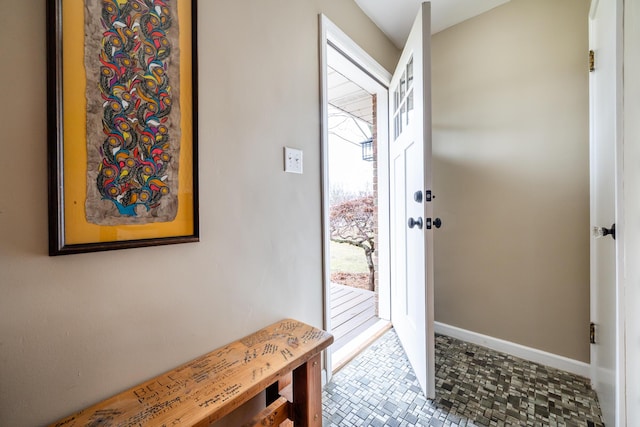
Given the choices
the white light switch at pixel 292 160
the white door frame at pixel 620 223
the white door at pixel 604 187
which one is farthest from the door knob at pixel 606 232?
the white light switch at pixel 292 160

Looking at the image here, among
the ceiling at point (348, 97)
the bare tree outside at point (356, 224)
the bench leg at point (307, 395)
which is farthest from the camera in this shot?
the bare tree outside at point (356, 224)

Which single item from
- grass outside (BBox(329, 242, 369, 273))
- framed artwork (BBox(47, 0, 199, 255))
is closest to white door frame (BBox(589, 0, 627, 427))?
framed artwork (BBox(47, 0, 199, 255))

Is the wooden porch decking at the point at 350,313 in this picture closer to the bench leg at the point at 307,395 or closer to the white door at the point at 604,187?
the bench leg at the point at 307,395

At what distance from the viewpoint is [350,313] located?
251 cm

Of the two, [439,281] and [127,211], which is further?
[439,281]

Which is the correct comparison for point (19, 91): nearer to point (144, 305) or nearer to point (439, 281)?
point (144, 305)

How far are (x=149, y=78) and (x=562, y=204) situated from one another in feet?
7.06

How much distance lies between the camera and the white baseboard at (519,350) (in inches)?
60.1

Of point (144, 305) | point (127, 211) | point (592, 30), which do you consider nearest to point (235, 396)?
point (144, 305)

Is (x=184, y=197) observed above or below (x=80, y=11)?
below

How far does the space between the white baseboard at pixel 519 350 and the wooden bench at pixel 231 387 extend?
1388 mm

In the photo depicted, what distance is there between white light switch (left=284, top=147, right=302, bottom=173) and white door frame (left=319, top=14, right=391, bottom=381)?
18cm

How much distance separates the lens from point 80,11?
2.21ft

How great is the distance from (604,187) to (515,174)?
0.51 metres
